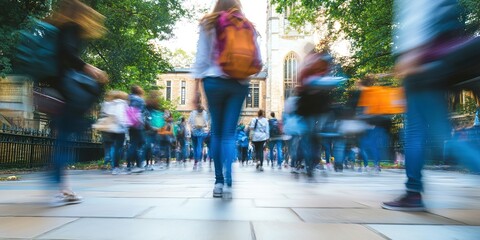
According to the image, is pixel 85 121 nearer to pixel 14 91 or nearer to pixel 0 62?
pixel 14 91

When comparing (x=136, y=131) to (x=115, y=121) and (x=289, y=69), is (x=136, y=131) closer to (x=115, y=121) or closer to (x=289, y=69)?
(x=115, y=121)

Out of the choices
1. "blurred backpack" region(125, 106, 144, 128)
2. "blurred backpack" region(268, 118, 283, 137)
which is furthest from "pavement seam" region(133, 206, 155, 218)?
"blurred backpack" region(268, 118, 283, 137)

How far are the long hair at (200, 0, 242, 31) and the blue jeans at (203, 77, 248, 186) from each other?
494 millimetres

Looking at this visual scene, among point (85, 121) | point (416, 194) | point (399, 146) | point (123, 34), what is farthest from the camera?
point (123, 34)

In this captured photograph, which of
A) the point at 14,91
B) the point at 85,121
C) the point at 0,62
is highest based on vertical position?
the point at 0,62

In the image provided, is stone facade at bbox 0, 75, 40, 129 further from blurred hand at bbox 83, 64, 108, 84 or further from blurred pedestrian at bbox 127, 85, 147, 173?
blurred pedestrian at bbox 127, 85, 147, 173

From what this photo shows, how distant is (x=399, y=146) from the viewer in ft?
44.8

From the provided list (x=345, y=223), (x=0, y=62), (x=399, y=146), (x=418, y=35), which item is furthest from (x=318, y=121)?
(x=399, y=146)

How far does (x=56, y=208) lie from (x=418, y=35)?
9.13 feet

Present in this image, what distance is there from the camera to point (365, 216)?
2.38 metres

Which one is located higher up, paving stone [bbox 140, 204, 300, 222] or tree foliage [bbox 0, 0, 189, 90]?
tree foliage [bbox 0, 0, 189, 90]

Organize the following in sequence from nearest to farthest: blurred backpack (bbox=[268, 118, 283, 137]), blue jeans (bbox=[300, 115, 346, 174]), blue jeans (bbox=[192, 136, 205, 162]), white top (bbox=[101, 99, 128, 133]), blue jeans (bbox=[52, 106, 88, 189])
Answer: blue jeans (bbox=[52, 106, 88, 189]) < blue jeans (bbox=[300, 115, 346, 174]) < white top (bbox=[101, 99, 128, 133]) < blue jeans (bbox=[192, 136, 205, 162]) < blurred backpack (bbox=[268, 118, 283, 137])

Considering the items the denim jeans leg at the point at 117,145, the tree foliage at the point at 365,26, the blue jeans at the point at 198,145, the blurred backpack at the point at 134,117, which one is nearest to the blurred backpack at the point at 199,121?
the blue jeans at the point at 198,145

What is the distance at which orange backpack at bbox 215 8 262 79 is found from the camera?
3.28m
